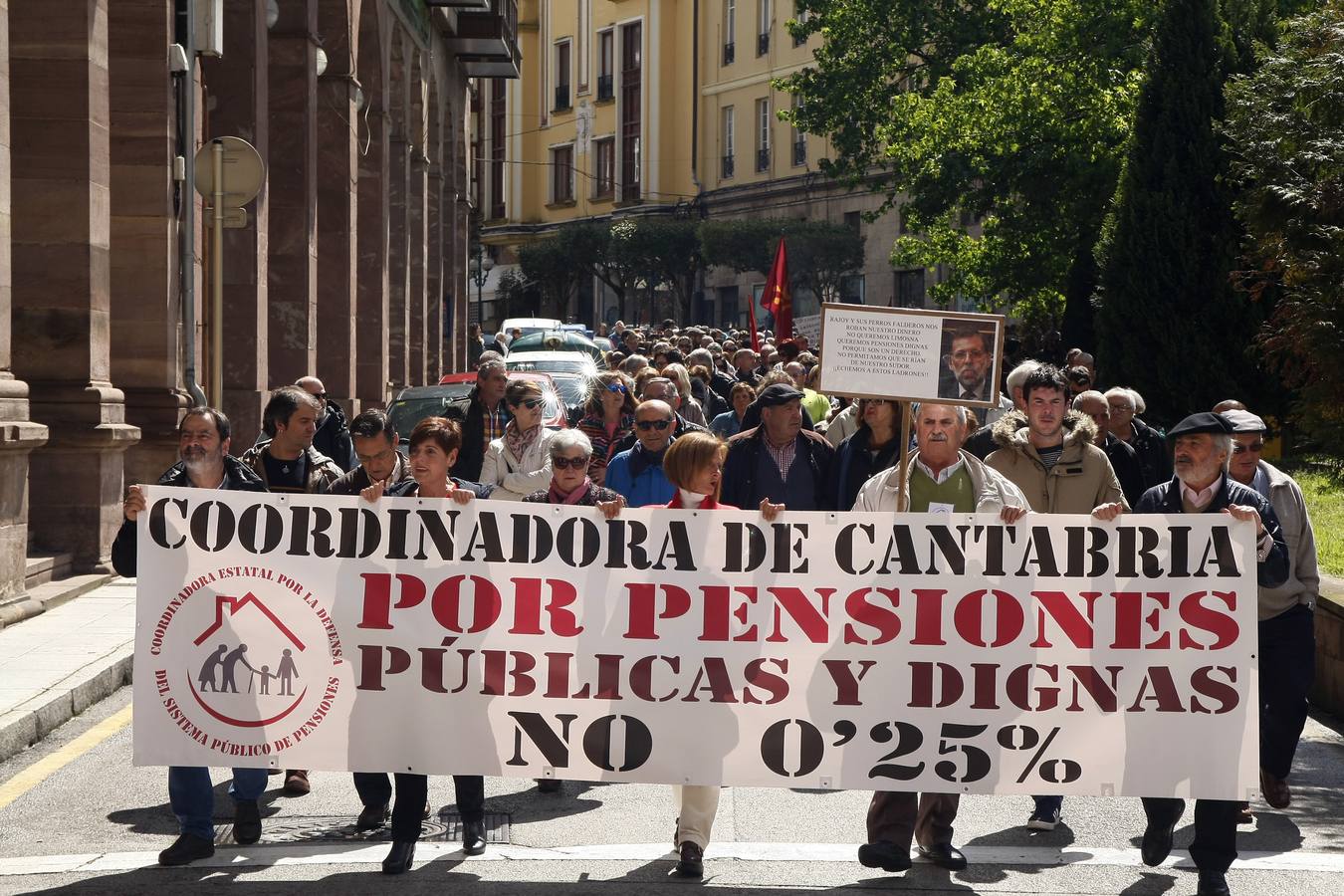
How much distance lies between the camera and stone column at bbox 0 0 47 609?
12398 millimetres

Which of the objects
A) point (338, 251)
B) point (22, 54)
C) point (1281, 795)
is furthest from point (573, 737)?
point (338, 251)

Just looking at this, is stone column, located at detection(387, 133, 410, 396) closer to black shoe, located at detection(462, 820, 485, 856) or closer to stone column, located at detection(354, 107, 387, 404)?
stone column, located at detection(354, 107, 387, 404)

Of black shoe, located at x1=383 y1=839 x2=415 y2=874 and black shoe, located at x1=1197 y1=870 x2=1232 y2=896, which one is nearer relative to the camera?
black shoe, located at x1=1197 y1=870 x2=1232 y2=896

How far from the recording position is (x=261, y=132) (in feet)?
67.1

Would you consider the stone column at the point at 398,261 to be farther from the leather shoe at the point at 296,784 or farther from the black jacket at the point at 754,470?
the leather shoe at the point at 296,784

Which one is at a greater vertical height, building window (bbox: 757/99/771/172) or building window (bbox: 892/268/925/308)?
building window (bbox: 757/99/771/172)

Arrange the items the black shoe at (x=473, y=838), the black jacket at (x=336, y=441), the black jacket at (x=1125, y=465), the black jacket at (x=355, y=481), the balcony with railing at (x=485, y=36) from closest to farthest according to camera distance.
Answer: the black shoe at (x=473, y=838) < the black jacket at (x=355, y=481) < the black jacket at (x=1125, y=465) < the black jacket at (x=336, y=441) < the balcony with railing at (x=485, y=36)

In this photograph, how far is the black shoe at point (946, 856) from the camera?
702 centimetres

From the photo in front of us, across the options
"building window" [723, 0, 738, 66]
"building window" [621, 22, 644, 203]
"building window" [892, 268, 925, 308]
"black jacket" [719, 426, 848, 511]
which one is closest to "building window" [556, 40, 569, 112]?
"building window" [621, 22, 644, 203]

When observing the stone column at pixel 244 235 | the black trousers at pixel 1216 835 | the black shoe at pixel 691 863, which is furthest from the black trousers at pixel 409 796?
the stone column at pixel 244 235

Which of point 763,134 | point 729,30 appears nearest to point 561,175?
point 729,30

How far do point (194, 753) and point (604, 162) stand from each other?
79.5 meters

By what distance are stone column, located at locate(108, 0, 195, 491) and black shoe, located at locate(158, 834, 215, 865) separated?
10034 millimetres

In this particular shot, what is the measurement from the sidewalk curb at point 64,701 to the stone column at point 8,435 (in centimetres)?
153
